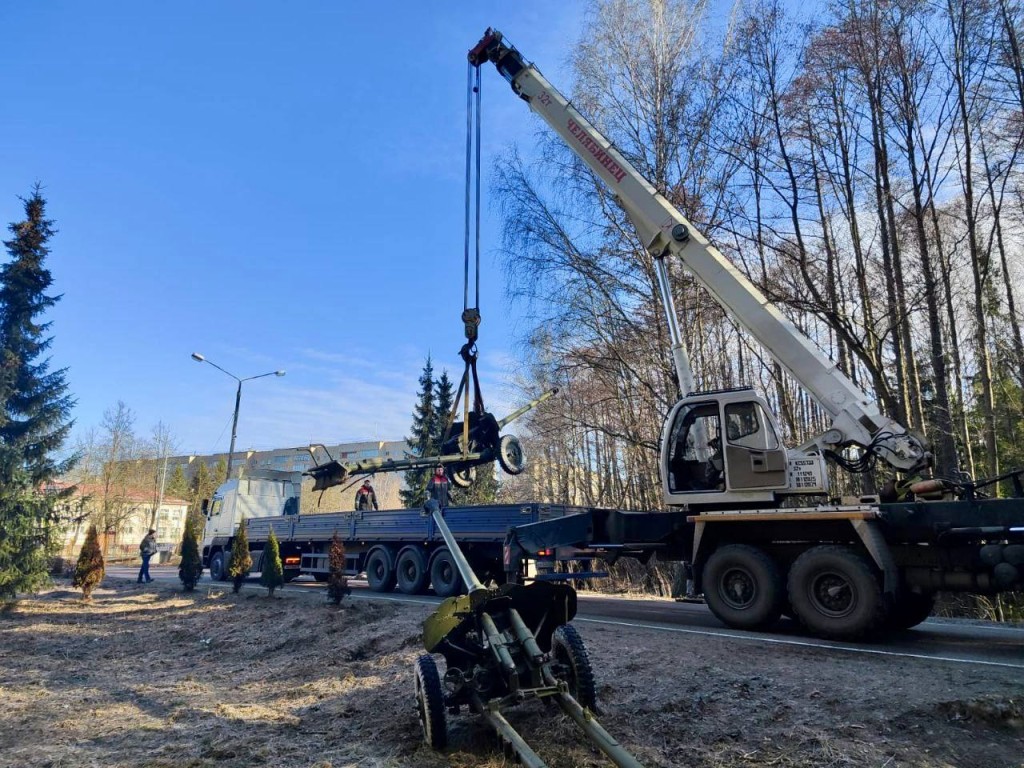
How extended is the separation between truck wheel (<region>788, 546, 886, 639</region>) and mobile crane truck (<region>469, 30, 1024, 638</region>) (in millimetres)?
14

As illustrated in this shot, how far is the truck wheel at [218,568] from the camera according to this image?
20.5 meters

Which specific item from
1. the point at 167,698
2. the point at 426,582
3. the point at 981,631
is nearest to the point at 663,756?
the point at 167,698

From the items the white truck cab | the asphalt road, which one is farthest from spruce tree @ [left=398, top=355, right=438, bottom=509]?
the asphalt road

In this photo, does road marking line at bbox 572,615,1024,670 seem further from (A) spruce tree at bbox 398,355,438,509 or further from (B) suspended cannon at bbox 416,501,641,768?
(A) spruce tree at bbox 398,355,438,509

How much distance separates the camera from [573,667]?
5.13m

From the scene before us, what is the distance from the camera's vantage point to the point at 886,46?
49.0 feet

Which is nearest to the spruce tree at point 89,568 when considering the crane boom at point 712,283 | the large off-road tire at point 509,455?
the large off-road tire at point 509,455

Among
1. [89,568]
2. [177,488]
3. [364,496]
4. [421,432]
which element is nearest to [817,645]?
[364,496]

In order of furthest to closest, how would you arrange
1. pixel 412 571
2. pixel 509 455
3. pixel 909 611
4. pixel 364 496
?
pixel 364 496 < pixel 412 571 < pixel 509 455 < pixel 909 611

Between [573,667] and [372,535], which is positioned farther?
[372,535]

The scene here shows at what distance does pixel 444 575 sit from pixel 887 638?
27.9 ft

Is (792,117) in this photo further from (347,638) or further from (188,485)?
(188,485)

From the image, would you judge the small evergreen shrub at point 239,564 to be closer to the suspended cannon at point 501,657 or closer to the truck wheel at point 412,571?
the truck wheel at point 412,571

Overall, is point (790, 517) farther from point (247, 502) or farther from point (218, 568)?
point (218, 568)
